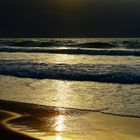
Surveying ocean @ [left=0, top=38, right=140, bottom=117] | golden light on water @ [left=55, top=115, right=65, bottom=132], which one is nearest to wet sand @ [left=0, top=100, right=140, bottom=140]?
golden light on water @ [left=55, top=115, right=65, bottom=132]

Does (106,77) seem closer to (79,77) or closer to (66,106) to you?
(79,77)

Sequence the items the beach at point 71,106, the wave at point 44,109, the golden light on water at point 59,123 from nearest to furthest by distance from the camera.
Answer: the beach at point 71,106
the golden light on water at point 59,123
the wave at point 44,109

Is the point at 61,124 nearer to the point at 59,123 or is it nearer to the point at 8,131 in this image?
the point at 59,123

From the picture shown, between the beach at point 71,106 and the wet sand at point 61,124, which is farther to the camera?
the beach at point 71,106

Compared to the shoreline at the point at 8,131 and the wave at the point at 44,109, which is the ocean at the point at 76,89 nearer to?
the wave at the point at 44,109

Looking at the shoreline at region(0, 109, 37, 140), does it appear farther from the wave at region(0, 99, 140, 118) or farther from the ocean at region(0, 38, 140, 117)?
the ocean at region(0, 38, 140, 117)

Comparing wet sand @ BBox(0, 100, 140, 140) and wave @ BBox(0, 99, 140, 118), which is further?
wave @ BBox(0, 99, 140, 118)

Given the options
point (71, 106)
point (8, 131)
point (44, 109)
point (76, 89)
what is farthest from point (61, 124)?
point (76, 89)

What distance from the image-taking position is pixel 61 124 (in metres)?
8.62

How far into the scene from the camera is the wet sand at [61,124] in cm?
762

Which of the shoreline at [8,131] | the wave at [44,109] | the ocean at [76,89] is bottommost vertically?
the shoreline at [8,131]

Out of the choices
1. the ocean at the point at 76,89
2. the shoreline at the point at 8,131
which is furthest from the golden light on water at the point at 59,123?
the ocean at the point at 76,89

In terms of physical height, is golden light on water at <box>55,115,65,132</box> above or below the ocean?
below

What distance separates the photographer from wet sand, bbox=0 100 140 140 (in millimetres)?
7615
